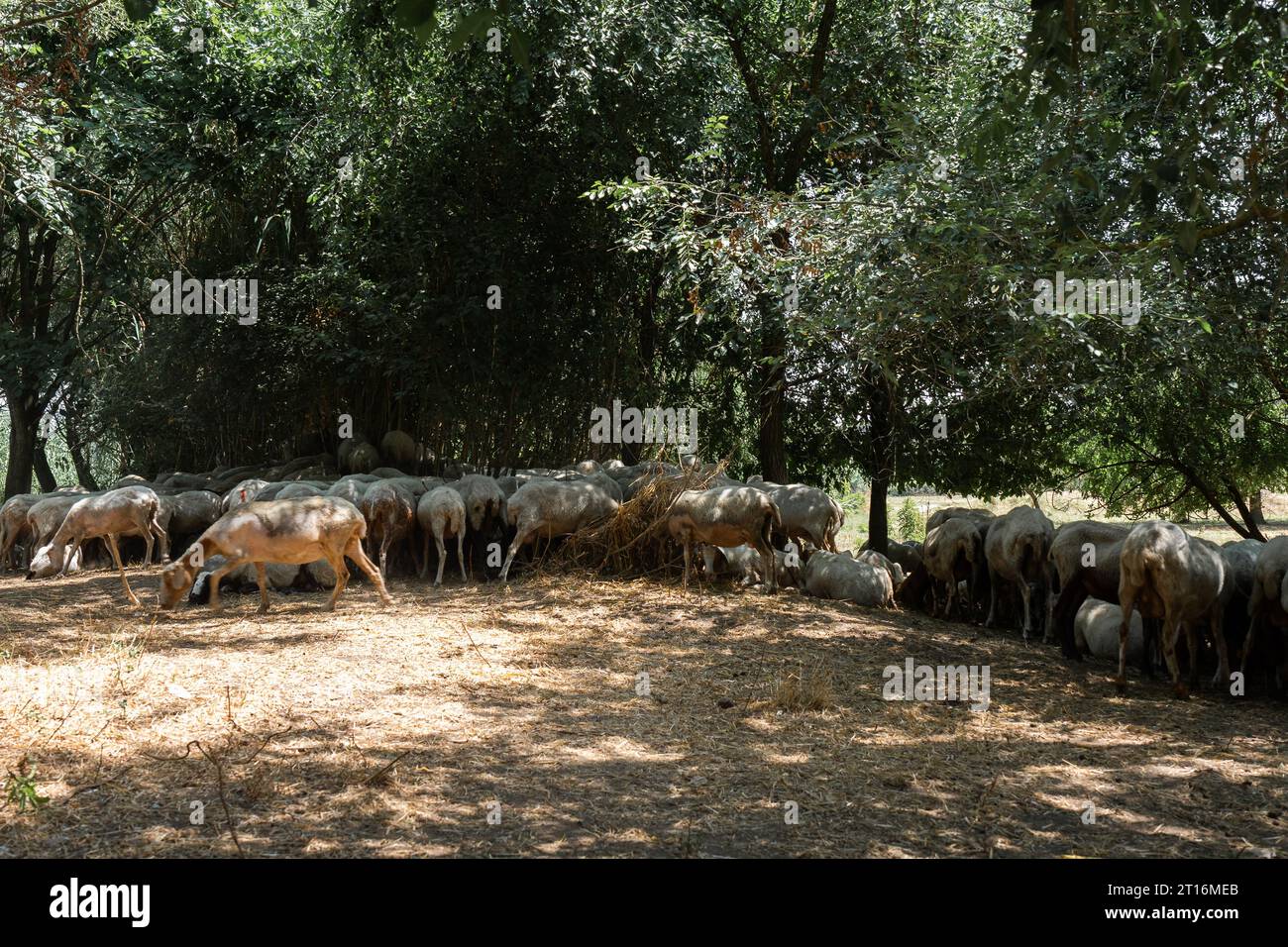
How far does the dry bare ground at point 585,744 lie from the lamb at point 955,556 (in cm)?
183

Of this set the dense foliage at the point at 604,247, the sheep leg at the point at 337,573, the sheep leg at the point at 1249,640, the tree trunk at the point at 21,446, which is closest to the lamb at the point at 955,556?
the dense foliage at the point at 604,247

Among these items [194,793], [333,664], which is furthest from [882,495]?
[194,793]

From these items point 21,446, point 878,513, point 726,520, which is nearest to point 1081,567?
point 726,520

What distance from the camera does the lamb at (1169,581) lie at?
27.6 ft

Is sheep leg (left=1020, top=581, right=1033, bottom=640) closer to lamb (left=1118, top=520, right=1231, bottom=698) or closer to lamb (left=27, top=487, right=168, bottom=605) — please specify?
lamb (left=1118, top=520, right=1231, bottom=698)

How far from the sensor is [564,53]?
1305 centimetres

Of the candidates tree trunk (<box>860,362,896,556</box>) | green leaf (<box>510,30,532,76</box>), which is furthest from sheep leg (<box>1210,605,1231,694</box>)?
green leaf (<box>510,30,532,76</box>)

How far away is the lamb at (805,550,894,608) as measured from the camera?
11664 mm

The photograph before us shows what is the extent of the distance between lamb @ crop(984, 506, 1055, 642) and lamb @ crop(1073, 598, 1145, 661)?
0.58 meters

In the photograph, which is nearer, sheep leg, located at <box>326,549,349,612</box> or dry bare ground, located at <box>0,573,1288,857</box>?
dry bare ground, located at <box>0,573,1288,857</box>

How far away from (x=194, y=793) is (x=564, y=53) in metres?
10.3

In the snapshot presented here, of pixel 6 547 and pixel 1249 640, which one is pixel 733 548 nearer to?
pixel 1249 640

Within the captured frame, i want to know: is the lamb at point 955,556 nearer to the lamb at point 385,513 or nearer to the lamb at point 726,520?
the lamb at point 726,520

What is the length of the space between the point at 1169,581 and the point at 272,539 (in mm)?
7315
